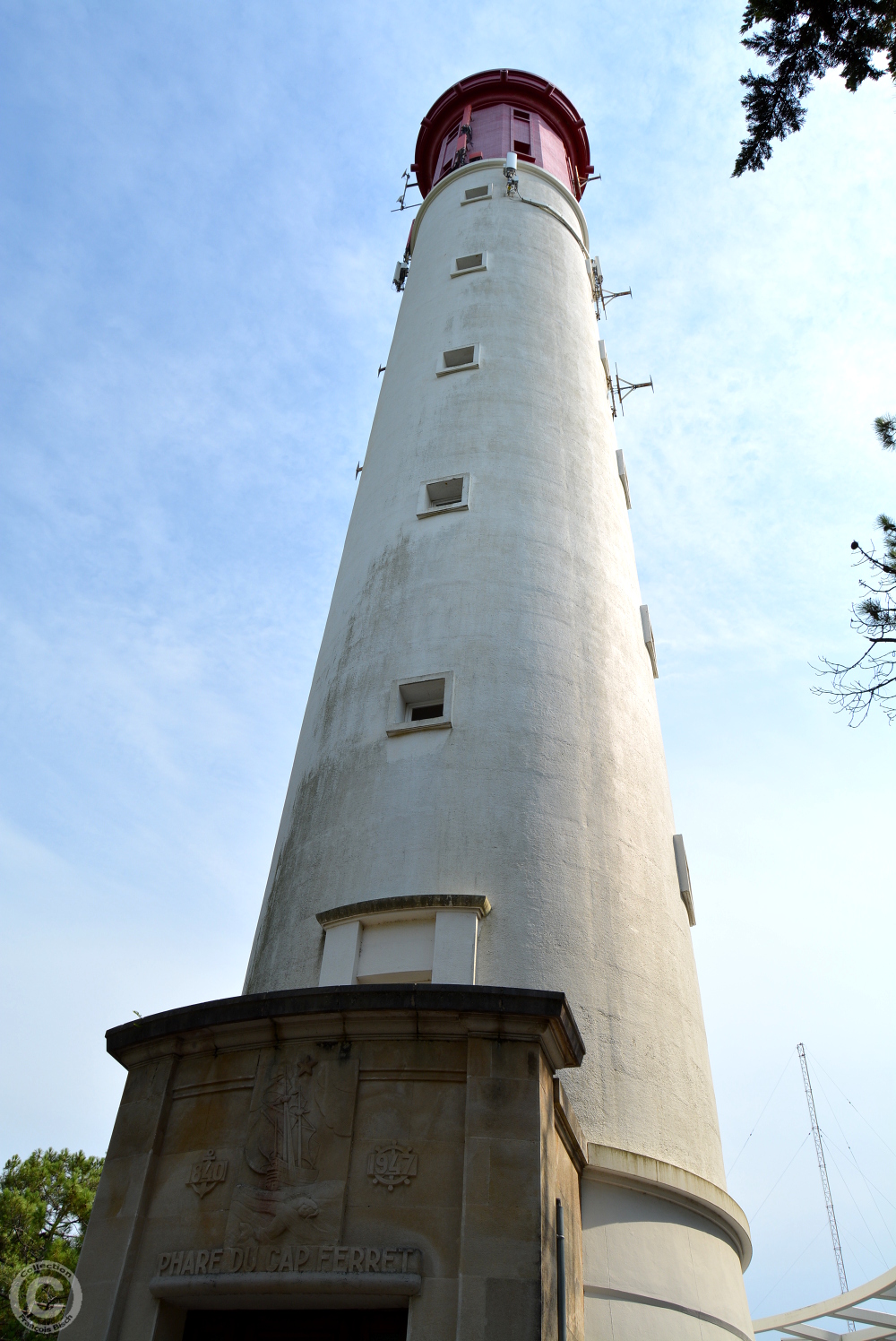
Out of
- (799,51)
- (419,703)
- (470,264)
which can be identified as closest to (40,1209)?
(419,703)

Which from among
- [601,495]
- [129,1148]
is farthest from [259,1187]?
[601,495]

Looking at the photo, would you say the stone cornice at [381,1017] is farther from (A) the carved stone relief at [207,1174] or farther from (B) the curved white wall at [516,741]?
(B) the curved white wall at [516,741]

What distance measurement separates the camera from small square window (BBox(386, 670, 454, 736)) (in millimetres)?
16500

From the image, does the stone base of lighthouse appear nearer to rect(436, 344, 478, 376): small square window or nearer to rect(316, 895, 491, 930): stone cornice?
rect(316, 895, 491, 930): stone cornice

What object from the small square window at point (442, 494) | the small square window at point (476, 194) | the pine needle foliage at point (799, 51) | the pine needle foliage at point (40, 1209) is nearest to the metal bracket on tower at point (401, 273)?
the small square window at point (476, 194)

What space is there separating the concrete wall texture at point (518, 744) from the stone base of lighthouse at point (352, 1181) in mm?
2363

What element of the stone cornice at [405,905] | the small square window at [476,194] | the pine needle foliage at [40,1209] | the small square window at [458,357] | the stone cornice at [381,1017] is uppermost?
the small square window at [476,194]

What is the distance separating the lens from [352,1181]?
1002 centimetres

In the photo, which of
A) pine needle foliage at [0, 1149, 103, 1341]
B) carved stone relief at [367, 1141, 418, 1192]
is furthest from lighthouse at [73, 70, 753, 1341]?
pine needle foliage at [0, 1149, 103, 1341]

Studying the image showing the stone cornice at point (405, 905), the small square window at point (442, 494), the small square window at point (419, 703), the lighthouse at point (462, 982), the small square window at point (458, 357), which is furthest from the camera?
the small square window at point (458, 357)

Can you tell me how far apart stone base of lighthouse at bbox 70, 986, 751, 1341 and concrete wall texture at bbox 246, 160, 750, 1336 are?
7.75 ft

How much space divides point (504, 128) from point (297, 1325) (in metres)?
34.9

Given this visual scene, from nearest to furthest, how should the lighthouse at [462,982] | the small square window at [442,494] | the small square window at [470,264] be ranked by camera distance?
the lighthouse at [462,982]
the small square window at [442,494]
the small square window at [470,264]

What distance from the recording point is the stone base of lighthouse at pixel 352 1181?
371 inches
